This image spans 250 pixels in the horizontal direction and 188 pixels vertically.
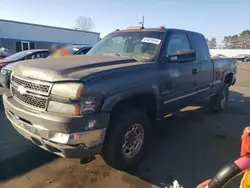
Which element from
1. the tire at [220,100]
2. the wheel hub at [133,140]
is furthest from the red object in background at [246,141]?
the tire at [220,100]

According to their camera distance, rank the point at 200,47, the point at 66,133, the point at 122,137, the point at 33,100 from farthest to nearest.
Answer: the point at 200,47, the point at 122,137, the point at 33,100, the point at 66,133

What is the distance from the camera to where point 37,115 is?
8.94ft

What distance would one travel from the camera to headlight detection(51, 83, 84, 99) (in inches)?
100

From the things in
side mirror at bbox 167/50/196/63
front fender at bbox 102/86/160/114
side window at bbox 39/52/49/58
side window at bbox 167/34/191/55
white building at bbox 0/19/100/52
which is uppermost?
white building at bbox 0/19/100/52

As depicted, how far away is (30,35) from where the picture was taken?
2983 cm

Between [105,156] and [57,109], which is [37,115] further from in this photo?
[105,156]

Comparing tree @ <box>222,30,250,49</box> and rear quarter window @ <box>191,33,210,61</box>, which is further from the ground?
tree @ <box>222,30,250,49</box>

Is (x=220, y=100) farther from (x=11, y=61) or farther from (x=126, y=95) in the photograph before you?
(x=11, y=61)

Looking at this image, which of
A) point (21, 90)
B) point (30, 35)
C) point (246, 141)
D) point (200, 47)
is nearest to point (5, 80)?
point (21, 90)

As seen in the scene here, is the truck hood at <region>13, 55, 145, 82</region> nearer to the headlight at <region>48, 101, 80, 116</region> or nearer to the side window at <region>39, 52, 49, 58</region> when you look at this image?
the headlight at <region>48, 101, 80, 116</region>

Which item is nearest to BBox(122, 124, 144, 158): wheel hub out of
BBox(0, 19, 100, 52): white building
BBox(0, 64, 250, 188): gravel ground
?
BBox(0, 64, 250, 188): gravel ground

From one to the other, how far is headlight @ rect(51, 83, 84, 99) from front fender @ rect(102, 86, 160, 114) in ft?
1.11

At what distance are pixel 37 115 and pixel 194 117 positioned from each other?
14.6ft

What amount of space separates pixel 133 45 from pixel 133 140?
168 centimetres
